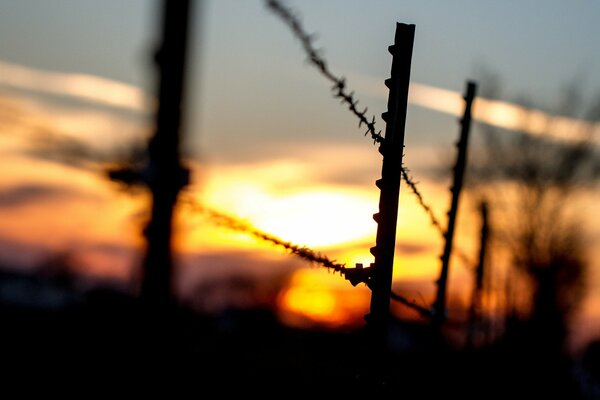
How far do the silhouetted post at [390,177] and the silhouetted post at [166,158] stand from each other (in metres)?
3.55

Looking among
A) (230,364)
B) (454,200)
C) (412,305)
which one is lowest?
(230,364)

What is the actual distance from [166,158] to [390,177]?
145 inches

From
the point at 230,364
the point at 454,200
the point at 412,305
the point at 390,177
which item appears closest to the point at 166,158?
the point at 390,177

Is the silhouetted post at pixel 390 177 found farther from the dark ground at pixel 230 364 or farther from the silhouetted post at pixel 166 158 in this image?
the silhouetted post at pixel 166 158

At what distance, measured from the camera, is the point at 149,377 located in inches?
158

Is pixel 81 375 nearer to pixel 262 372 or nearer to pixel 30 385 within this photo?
pixel 30 385

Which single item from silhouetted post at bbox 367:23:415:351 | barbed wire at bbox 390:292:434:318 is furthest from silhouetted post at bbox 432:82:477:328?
silhouetted post at bbox 367:23:415:351

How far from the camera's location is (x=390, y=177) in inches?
299

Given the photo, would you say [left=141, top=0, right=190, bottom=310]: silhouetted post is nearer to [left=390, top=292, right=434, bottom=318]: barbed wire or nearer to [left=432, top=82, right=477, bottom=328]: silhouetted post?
[left=390, top=292, right=434, bottom=318]: barbed wire

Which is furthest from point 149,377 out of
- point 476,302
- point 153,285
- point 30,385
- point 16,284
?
point 16,284

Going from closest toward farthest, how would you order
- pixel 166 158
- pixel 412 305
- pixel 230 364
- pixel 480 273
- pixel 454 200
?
pixel 166 158 < pixel 412 305 < pixel 454 200 < pixel 480 273 < pixel 230 364

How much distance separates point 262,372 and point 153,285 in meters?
32.3

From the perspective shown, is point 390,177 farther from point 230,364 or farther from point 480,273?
point 230,364

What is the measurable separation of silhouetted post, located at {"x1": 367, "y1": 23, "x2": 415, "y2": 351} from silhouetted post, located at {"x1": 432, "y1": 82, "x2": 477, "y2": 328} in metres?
4.12
